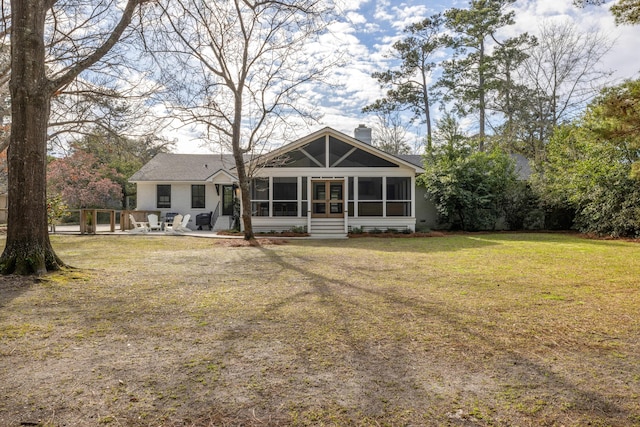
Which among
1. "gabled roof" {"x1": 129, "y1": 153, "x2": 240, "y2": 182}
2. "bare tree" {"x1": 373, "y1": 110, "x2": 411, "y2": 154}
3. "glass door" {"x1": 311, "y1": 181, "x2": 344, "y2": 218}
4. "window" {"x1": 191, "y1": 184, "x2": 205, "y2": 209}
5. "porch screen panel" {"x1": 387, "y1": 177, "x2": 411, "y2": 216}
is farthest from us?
"bare tree" {"x1": 373, "y1": 110, "x2": 411, "y2": 154}

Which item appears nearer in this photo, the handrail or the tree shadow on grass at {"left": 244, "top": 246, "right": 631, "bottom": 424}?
the tree shadow on grass at {"left": 244, "top": 246, "right": 631, "bottom": 424}

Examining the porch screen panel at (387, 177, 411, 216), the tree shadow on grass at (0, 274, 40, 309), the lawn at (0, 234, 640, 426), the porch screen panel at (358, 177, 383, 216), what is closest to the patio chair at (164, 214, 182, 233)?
the porch screen panel at (358, 177, 383, 216)

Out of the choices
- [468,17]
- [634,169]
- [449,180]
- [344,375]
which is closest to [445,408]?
[344,375]

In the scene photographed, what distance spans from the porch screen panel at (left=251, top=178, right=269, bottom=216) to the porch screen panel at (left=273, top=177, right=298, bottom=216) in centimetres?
44

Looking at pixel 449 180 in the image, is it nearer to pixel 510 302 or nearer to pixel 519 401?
pixel 510 302

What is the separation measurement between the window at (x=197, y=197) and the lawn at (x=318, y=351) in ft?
53.5

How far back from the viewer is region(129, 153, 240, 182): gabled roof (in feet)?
72.6

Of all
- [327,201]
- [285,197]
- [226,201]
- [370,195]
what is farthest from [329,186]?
[226,201]

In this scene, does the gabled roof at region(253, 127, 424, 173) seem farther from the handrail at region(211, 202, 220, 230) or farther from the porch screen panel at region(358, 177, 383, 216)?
the handrail at region(211, 202, 220, 230)

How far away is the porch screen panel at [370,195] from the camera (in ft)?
60.5

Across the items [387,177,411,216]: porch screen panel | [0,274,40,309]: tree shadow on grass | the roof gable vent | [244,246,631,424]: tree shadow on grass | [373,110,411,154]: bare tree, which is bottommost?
[244,246,631,424]: tree shadow on grass

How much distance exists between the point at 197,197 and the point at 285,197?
6519 millimetres

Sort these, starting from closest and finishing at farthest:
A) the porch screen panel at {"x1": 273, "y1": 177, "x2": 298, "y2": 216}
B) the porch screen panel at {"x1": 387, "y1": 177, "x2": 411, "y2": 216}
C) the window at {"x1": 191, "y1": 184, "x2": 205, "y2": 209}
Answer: the porch screen panel at {"x1": 273, "y1": 177, "x2": 298, "y2": 216}
the porch screen panel at {"x1": 387, "y1": 177, "x2": 411, "y2": 216}
the window at {"x1": 191, "y1": 184, "x2": 205, "y2": 209}

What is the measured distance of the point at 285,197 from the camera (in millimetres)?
19547
